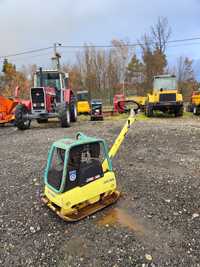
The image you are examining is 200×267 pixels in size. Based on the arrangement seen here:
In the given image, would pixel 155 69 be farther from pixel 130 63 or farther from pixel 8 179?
pixel 8 179

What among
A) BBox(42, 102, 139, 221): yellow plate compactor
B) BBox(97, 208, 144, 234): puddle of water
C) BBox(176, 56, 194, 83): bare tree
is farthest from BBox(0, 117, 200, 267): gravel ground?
BBox(176, 56, 194, 83): bare tree

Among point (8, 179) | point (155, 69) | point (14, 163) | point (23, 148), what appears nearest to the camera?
point (8, 179)

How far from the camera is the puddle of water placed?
8.28ft

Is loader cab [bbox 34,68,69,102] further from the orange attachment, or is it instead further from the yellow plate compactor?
the yellow plate compactor

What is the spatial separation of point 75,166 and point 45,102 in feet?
23.4

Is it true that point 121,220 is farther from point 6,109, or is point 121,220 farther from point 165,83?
point 165,83

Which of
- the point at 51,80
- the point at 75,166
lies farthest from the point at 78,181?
the point at 51,80

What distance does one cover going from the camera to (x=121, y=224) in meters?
2.59

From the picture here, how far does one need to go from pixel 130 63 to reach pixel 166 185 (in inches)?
1328

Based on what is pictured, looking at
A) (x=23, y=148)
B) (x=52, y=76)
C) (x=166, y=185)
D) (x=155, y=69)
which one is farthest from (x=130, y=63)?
(x=166, y=185)

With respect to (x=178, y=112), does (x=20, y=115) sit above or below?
above

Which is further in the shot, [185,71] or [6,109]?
[185,71]

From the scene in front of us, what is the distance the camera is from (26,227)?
103 inches

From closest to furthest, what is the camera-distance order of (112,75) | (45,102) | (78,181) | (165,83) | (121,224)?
(121,224)
(78,181)
(45,102)
(165,83)
(112,75)
